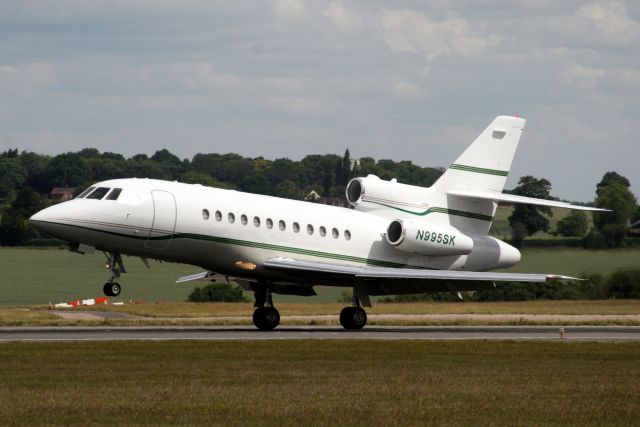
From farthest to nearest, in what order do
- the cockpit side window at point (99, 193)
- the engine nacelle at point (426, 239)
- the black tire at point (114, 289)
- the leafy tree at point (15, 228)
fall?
1. the leafy tree at point (15, 228)
2. the engine nacelle at point (426, 239)
3. the cockpit side window at point (99, 193)
4. the black tire at point (114, 289)

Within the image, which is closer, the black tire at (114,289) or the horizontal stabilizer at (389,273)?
A: the black tire at (114,289)

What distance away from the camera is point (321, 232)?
127ft

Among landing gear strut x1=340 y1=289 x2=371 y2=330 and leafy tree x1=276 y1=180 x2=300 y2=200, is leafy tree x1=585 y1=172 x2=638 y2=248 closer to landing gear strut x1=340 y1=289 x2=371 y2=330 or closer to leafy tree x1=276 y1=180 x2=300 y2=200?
landing gear strut x1=340 y1=289 x2=371 y2=330

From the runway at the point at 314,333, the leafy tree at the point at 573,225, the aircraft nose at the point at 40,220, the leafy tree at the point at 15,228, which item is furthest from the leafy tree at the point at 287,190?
the aircraft nose at the point at 40,220

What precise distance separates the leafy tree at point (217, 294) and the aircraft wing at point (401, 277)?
26317mm

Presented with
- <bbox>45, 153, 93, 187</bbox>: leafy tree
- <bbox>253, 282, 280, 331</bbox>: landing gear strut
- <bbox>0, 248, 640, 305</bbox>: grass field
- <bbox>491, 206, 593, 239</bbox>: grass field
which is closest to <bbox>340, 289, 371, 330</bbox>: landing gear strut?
<bbox>253, 282, 280, 331</bbox>: landing gear strut

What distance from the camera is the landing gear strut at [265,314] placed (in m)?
37.8

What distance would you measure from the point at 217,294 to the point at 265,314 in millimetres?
27662

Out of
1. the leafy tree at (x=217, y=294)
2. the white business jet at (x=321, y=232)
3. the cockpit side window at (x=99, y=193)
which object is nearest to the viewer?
the white business jet at (x=321, y=232)

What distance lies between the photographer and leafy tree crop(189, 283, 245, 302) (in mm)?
64688

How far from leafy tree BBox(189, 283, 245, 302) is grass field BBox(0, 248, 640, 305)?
89 cm

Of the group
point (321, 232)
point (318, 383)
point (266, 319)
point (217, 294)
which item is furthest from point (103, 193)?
point (217, 294)

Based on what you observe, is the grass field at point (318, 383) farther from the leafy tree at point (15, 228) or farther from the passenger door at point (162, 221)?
the leafy tree at point (15, 228)

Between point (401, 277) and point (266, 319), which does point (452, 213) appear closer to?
point (401, 277)
